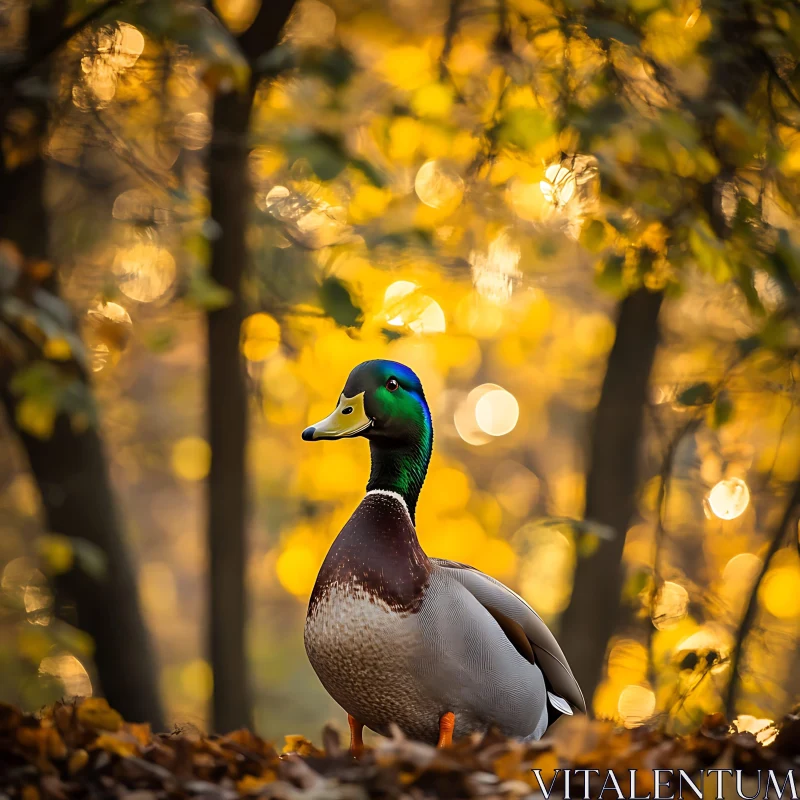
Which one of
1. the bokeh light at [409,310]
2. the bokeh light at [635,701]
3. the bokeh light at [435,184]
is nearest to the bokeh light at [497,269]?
the bokeh light at [409,310]

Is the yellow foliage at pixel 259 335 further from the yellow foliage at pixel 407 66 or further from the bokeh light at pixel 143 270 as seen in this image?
the yellow foliage at pixel 407 66

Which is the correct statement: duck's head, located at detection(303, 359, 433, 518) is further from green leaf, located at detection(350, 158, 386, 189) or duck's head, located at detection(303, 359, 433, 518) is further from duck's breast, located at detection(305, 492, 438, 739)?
green leaf, located at detection(350, 158, 386, 189)

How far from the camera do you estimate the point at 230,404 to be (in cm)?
491

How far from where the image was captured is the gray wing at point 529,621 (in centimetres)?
261

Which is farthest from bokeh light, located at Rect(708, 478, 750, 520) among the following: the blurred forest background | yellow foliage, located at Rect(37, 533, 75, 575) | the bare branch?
the bare branch

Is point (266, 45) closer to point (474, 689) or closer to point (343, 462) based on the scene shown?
point (343, 462)

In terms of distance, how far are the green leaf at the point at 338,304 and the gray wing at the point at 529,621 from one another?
1.18 meters

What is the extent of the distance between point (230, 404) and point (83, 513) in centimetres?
99

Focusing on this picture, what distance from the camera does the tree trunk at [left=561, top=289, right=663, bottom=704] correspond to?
4.95 m

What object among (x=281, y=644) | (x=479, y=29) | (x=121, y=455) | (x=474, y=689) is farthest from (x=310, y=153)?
(x=281, y=644)

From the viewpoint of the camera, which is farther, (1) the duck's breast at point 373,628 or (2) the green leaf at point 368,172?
(2) the green leaf at point 368,172

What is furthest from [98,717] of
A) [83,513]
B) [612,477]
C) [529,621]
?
[612,477]

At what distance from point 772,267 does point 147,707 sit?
3.90 meters

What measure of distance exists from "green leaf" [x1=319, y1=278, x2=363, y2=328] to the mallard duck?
1.03 meters
